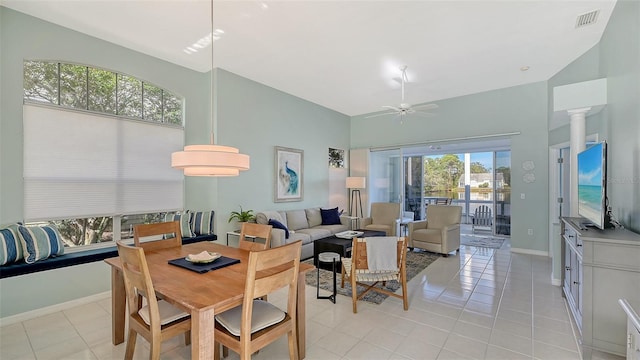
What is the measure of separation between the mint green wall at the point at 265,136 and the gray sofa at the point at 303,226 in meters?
0.29

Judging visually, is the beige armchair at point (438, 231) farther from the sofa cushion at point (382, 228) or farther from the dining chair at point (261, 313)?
the dining chair at point (261, 313)

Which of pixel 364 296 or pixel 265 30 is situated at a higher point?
pixel 265 30

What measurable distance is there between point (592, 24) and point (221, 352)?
211 inches

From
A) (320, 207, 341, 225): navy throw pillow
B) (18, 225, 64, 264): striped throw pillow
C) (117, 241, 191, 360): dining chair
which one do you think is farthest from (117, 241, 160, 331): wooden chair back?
(320, 207, 341, 225): navy throw pillow

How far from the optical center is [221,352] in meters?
2.28

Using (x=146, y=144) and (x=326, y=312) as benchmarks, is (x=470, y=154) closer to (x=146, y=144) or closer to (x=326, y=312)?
(x=326, y=312)

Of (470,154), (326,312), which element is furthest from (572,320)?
(470,154)

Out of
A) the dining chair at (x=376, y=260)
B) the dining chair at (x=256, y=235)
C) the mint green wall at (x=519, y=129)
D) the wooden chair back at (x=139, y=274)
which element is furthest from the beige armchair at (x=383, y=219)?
the wooden chair back at (x=139, y=274)

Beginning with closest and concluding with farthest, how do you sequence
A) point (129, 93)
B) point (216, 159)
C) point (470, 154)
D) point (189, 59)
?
point (216, 159), point (129, 93), point (189, 59), point (470, 154)

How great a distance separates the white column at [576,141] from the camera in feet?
11.3

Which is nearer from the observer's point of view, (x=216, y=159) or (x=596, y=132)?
(x=216, y=159)

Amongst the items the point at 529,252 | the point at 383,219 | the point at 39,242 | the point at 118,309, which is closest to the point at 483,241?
the point at 529,252

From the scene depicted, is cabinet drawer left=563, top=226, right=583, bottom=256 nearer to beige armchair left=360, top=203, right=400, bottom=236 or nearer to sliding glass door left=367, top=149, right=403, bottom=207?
beige armchair left=360, top=203, right=400, bottom=236

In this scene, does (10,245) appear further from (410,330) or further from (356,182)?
(356,182)
